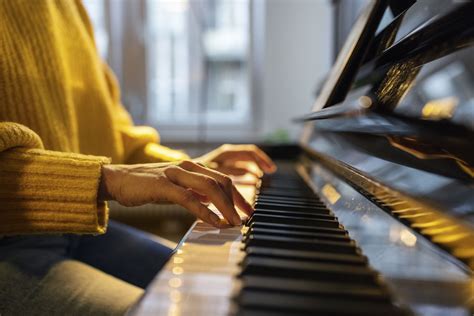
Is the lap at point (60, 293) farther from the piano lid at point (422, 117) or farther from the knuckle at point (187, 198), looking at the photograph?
the piano lid at point (422, 117)

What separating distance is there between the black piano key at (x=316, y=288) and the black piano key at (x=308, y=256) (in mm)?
52

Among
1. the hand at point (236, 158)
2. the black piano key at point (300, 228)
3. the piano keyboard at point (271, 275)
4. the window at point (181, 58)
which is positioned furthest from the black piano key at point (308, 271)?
the window at point (181, 58)

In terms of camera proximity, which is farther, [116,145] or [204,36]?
[204,36]

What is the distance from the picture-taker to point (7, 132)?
1.98ft

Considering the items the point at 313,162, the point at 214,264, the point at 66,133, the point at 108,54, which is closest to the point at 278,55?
the point at 108,54

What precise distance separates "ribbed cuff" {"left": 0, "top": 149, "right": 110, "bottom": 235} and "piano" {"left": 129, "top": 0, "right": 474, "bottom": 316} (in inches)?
6.0

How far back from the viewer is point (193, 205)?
21.6 inches

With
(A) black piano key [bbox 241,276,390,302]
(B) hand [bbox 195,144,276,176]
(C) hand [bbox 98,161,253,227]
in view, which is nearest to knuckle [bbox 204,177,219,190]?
(C) hand [bbox 98,161,253,227]

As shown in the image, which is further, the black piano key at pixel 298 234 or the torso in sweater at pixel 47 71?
the torso in sweater at pixel 47 71

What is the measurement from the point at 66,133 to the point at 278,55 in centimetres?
193

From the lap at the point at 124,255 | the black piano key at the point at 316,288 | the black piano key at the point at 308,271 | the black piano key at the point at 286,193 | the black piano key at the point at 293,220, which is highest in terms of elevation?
the black piano key at the point at 316,288

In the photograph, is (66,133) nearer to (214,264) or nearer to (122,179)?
(122,179)

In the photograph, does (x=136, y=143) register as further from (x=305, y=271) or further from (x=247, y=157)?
(x=305, y=271)

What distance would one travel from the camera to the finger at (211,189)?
55 centimetres
